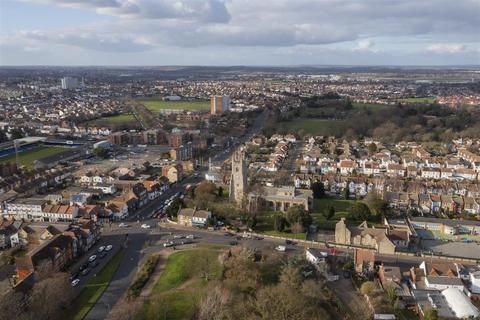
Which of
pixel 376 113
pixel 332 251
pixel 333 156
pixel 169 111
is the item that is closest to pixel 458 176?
pixel 333 156

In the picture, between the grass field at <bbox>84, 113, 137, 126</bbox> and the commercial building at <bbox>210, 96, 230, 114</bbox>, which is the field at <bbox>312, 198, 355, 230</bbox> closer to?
the grass field at <bbox>84, 113, 137, 126</bbox>

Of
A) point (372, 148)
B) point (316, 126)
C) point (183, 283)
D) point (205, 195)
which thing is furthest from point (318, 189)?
point (316, 126)

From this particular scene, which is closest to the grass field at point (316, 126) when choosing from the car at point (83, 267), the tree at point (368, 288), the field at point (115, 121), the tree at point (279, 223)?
the field at point (115, 121)

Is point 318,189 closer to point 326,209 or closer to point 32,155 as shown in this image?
point 326,209

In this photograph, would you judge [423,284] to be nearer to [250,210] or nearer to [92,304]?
[250,210]

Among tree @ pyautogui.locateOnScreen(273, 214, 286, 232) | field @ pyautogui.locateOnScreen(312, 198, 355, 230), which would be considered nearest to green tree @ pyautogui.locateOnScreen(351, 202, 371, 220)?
field @ pyautogui.locateOnScreen(312, 198, 355, 230)
